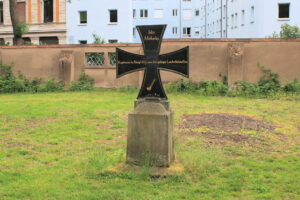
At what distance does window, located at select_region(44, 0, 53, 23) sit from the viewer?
3841cm

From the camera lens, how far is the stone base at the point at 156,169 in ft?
17.3

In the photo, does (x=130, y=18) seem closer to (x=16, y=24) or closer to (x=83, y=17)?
(x=83, y=17)

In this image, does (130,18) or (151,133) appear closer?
(151,133)

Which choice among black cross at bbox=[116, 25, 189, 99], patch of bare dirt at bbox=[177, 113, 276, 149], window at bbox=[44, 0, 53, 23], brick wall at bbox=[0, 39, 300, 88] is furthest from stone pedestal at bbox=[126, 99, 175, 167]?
window at bbox=[44, 0, 53, 23]

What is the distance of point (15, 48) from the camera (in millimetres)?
17641

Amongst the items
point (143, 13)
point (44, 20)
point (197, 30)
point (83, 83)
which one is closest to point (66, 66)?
point (83, 83)

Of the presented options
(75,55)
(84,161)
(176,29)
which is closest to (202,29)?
(176,29)

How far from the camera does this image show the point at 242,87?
14.6 m

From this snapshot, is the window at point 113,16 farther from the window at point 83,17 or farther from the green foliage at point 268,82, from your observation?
the green foliage at point 268,82

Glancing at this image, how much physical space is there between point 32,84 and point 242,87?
367 inches

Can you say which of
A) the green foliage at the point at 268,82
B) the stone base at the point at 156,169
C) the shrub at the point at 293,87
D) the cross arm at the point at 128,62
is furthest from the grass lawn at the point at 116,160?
the shrub at the point at 293,87

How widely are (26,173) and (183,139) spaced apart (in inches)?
123

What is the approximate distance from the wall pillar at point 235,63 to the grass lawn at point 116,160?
14.1 ft

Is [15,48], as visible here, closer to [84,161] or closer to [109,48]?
[109,48]
